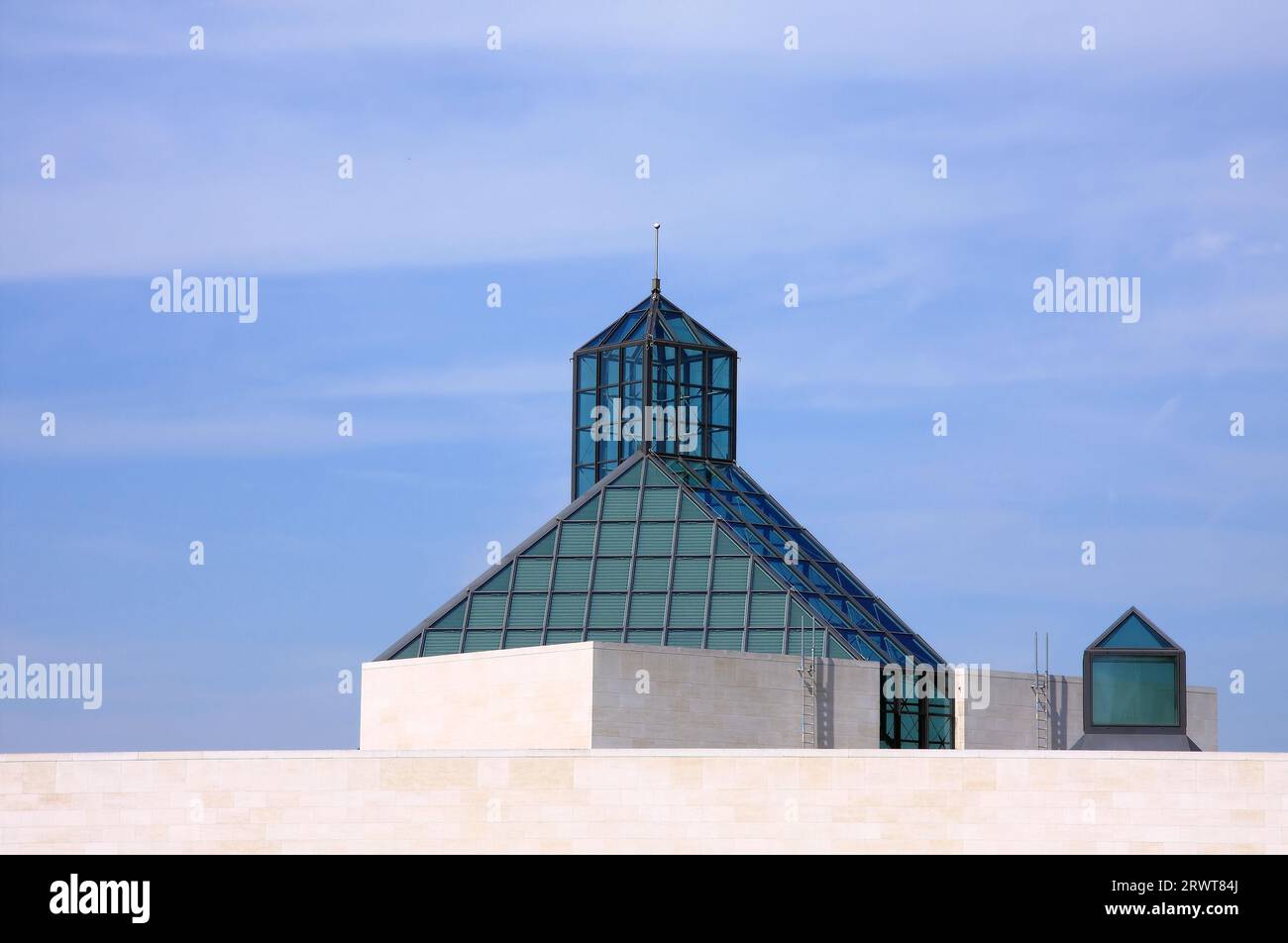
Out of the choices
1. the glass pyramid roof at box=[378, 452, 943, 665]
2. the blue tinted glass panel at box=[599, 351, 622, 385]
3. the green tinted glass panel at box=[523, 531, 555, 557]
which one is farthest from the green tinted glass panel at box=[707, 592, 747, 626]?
the blue tinted glass panel at box=[599, 351, 622, 385]

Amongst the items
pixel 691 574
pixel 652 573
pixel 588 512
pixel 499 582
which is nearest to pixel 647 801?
pixel 691 574

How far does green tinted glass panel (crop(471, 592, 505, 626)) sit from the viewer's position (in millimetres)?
56000

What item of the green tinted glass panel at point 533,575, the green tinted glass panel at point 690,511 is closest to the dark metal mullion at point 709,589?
the green tinted glass panel at point 690,511

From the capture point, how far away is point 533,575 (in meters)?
56.9

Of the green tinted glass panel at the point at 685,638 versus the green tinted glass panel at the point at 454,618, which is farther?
the green tinted glass panel at the point at 454,618

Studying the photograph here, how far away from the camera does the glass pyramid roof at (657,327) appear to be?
64125 millimetres

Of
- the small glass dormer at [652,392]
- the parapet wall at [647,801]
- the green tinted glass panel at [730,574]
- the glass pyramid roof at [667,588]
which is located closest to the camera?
the parapet wall at [647,801]

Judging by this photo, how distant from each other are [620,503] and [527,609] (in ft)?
15.8

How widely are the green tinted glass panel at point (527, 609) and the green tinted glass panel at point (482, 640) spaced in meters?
0.50

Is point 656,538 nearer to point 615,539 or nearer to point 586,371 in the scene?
point 615,539

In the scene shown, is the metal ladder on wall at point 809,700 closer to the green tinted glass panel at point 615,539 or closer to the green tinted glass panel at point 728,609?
the green tinted glass panel at point 728,609

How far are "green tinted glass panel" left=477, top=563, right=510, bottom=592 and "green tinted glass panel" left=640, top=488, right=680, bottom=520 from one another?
13.3 feet
